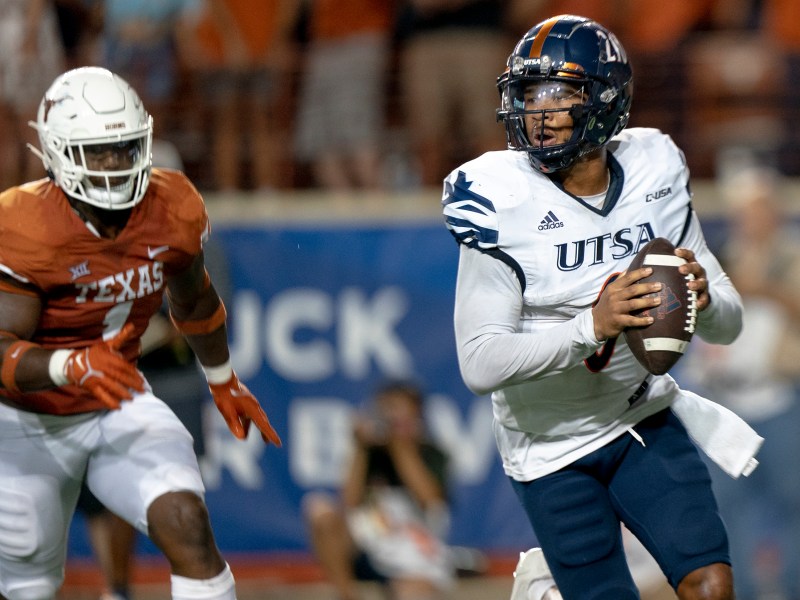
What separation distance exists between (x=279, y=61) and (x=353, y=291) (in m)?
1.43

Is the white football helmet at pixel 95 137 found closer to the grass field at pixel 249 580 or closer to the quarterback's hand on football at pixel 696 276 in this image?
the quarterback's hand on football at pixel 696 276

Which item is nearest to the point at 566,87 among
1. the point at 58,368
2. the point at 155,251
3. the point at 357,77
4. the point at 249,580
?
the point at 155,251

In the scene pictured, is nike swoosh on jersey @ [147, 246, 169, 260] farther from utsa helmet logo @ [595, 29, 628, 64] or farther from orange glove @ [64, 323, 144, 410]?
utsa helmet logo @ [595, 29, 628, 64]

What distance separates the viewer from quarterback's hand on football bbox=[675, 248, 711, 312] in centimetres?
322

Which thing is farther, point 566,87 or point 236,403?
point 236,403

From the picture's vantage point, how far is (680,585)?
332 centimetres

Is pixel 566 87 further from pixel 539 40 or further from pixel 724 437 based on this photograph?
pixel 724 437

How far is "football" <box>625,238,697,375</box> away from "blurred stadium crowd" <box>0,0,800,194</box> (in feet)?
12.8

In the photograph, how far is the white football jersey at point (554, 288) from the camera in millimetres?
3285

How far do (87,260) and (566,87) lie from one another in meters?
1.42

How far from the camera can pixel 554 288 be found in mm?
3393

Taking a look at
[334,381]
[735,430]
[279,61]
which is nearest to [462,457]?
[334,381]

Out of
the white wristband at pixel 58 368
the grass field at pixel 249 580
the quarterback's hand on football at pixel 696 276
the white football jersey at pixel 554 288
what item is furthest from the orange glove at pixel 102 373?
the grass field at pixel 249 580

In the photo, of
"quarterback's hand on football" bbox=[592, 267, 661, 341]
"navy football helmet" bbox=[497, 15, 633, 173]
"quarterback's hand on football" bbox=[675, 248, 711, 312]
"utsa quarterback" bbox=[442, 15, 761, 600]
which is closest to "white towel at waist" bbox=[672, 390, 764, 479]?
"utsa quarterback" bbox=[442, 15, 761, 600]
